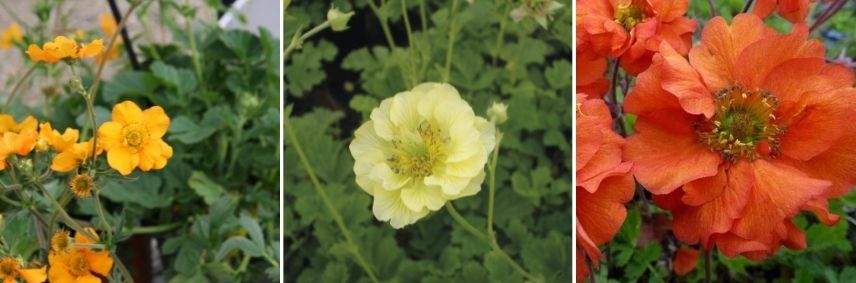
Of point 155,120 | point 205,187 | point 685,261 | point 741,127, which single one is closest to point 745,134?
point 741,127

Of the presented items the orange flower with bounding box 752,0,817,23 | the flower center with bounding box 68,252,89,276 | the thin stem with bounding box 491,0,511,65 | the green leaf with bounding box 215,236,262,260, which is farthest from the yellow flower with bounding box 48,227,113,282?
the orange flower with bounding box 752,0,817,23

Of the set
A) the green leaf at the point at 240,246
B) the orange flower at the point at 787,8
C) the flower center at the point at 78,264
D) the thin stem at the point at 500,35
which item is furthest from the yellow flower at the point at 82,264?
the orange flower at the point at 787,8

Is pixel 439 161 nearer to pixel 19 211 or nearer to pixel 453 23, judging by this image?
pixel 453 23

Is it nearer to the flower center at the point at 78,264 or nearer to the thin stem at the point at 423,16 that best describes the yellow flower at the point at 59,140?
the flower center at the point at 78,264

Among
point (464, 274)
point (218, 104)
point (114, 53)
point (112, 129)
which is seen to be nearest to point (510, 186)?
point (464, 274)

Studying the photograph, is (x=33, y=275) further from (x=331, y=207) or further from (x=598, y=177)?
(x=598, y=177)

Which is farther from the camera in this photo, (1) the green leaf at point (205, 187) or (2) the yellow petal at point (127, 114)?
(1) the green leaf at point (205, 187)

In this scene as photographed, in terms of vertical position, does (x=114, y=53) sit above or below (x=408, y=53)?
below

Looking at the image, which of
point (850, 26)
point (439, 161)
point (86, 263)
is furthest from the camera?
point (850, 26)
